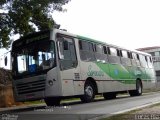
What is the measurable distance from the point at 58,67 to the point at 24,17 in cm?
465

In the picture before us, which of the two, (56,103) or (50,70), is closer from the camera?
(50,70)

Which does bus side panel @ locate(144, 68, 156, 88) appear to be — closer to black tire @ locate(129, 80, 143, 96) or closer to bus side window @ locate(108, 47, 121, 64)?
black tire @ locate(129, 80, 143, 96)

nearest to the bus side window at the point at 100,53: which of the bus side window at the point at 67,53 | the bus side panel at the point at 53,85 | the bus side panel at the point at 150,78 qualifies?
the bus side window at the point at 67,53

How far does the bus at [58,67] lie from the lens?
17078mm

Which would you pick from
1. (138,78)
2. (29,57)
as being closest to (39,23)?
(29,57)

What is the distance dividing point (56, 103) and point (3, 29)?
15.8ft

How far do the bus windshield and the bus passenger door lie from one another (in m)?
0.46

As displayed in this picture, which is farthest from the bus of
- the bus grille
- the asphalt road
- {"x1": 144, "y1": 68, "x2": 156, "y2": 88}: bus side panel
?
{"x1": 144, "y1": 68, "x2": 156, "y2": 88}: bus side panel

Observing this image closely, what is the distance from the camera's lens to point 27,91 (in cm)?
1745

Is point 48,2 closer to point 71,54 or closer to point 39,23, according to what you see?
point 39,23

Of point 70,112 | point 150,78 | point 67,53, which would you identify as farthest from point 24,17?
point 150,78

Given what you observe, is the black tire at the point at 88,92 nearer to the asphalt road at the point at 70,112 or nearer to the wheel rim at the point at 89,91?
the wheel rim at the point at 89,91

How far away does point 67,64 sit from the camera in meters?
17.9

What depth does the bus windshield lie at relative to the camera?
56.1 ft
